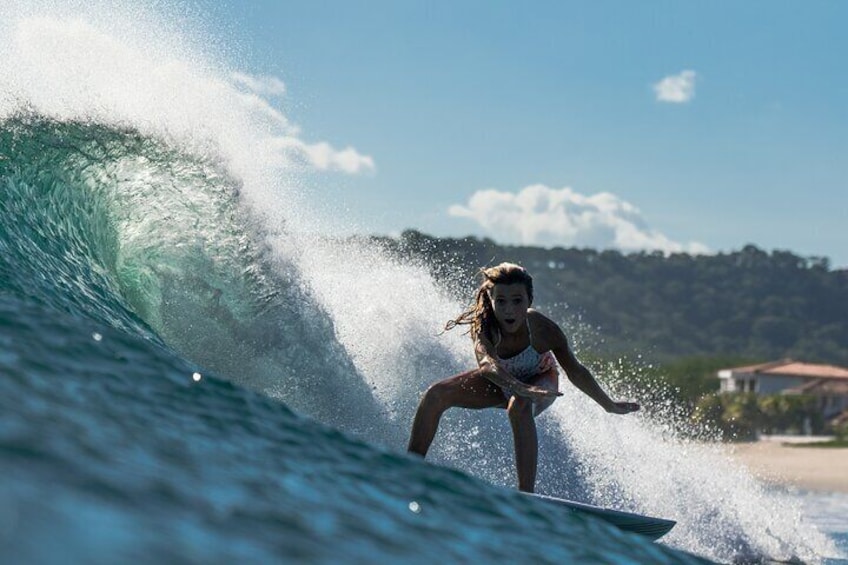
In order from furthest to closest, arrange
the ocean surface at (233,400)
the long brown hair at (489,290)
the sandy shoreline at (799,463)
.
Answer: the sandy shoreline at (799,463) < the long brown hair at (489,290) < the ocean surface at (233,400)

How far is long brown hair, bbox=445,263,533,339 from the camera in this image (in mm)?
6062

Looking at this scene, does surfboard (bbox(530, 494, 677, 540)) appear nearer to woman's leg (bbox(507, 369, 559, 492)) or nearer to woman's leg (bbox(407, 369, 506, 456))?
woman's leg (bbox(507, 369, 559, 492))

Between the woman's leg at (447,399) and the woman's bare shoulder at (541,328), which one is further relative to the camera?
the woman's bare shoulder at (541,328)

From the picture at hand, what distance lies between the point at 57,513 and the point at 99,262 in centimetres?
665

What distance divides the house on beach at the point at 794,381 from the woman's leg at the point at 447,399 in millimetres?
81629

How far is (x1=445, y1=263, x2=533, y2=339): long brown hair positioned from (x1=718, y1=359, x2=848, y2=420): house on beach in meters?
81.7

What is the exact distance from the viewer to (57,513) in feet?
7.80

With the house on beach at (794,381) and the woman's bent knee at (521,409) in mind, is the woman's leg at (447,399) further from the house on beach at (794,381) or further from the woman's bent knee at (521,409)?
the house on beach at (794,381)

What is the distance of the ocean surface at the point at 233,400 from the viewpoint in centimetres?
268

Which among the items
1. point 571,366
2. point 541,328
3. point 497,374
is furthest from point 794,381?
point 497,374

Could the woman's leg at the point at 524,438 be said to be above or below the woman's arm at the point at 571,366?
below

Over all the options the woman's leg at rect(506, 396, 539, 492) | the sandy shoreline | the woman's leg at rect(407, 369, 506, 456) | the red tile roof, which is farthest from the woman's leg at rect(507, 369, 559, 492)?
the red tile roof

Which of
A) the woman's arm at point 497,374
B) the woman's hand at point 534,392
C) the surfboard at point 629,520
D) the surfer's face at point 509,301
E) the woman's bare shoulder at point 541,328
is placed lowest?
the surfboard at point 629,520

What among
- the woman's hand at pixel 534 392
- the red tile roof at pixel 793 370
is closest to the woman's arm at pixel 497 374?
the woman's hand at pixel 534 392
